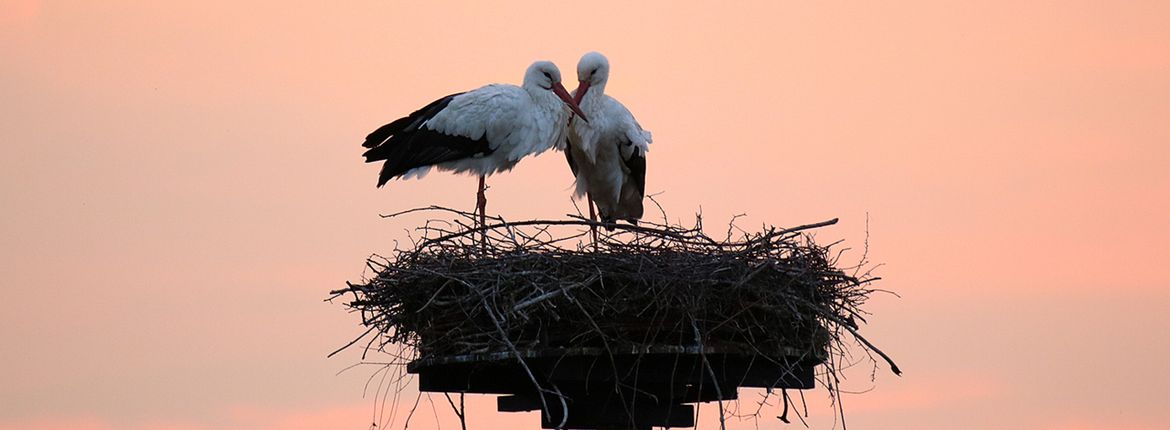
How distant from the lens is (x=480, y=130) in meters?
9.02

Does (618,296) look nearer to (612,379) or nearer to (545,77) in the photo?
(612,379)

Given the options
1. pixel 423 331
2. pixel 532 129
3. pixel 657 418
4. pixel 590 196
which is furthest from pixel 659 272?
pixel 590 196

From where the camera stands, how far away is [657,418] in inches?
240

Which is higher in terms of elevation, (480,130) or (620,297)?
(480,130)

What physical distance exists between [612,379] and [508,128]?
3.23m

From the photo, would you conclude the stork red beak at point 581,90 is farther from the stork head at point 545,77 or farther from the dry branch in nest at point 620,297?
the dry branch in nest at point 620,297

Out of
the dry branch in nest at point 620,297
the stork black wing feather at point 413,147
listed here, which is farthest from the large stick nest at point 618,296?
the stork black wing feather at point 413,147

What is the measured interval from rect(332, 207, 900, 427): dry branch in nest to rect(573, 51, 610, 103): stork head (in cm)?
262

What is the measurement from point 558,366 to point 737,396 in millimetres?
689

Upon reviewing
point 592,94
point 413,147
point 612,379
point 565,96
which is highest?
point 592,94

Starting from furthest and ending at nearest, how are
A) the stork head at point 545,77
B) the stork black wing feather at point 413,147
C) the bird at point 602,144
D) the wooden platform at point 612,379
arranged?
the bird at point 602,144
the stork head at point 545,77
the stork black wing feather at point 413,147
the wooden platform at point 612,379

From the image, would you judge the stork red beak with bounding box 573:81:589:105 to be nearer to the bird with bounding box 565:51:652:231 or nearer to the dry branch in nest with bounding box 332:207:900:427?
the bird with bounding box 565:51:652:231

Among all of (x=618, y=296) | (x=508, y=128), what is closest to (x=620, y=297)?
(x=618, y=296)

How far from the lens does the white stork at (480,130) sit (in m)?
9.01
